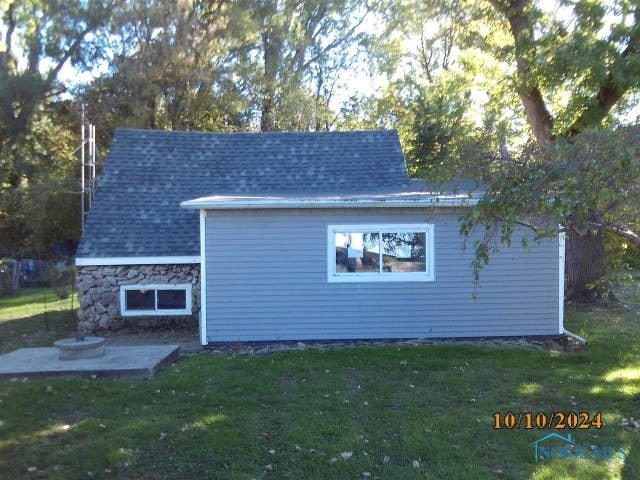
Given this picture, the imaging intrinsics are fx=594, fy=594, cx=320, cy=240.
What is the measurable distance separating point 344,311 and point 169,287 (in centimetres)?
372

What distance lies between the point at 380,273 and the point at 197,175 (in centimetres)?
551

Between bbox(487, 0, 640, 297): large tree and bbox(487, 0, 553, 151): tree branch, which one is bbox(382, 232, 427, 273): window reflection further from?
bbox(487, 0, 553, 151): tree branch

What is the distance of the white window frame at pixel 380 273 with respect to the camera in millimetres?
10055

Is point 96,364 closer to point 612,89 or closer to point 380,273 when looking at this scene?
point 380,273

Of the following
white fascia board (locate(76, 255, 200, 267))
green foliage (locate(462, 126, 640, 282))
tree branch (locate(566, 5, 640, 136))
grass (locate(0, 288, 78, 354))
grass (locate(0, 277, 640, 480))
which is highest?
tree branch (locate(566, 5, 640, 136))

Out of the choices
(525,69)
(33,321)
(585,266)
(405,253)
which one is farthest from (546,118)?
(33,321)

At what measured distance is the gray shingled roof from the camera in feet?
39.1

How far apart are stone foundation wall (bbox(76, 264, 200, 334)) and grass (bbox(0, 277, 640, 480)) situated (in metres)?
3.03

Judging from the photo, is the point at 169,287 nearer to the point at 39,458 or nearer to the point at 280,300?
the point at 280,300

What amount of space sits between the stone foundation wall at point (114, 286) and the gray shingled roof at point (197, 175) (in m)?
0.35


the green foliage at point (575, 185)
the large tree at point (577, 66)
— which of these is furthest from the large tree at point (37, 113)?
the green foliage at point (575, 185)

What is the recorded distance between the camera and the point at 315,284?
10125 millimetres

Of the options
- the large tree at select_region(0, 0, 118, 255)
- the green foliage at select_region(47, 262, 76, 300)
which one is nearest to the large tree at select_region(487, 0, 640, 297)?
the green foliage at select_region(47, 262, 76, 300)

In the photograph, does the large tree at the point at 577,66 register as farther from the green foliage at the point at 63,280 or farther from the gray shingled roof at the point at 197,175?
the green foliage at the point at 63,280
